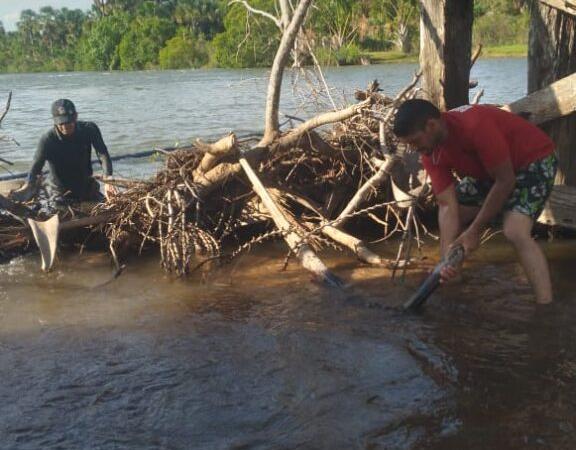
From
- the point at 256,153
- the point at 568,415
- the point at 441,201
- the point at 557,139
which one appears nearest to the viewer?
the point at 568,415

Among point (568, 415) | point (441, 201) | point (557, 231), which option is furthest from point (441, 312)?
point (557, 231)

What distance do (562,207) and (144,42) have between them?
75.7 m

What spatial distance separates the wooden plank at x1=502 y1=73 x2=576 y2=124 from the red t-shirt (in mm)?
1248

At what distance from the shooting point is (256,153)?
6.90 meters

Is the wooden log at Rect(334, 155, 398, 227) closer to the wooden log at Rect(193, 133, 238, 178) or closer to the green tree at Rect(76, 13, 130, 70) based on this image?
the wooden log at Rect(193, 133, 238, 178)

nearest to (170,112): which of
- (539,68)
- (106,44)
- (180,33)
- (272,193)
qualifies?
(272,193)

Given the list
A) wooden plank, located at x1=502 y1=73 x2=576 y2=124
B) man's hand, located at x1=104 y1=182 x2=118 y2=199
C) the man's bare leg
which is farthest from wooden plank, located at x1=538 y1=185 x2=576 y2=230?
man's hand, located at x1=104 y1=182 x2=118 y2=199

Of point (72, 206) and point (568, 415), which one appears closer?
point (568, 415)

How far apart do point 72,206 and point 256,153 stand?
6.31 feet

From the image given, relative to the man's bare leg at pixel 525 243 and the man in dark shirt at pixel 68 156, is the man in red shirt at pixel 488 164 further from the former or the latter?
the man in dark shirt at pixel 68 156

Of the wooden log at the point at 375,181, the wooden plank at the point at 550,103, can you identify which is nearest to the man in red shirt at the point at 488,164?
the wooden plank at the point at 550,103

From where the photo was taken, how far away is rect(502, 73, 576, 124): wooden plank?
5805 millimetres

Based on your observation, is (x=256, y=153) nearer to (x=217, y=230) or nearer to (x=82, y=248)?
(x=217, y=230)

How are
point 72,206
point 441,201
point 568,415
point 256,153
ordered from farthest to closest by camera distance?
point 72,206
point 256,153
point 441,201
point 568,415
